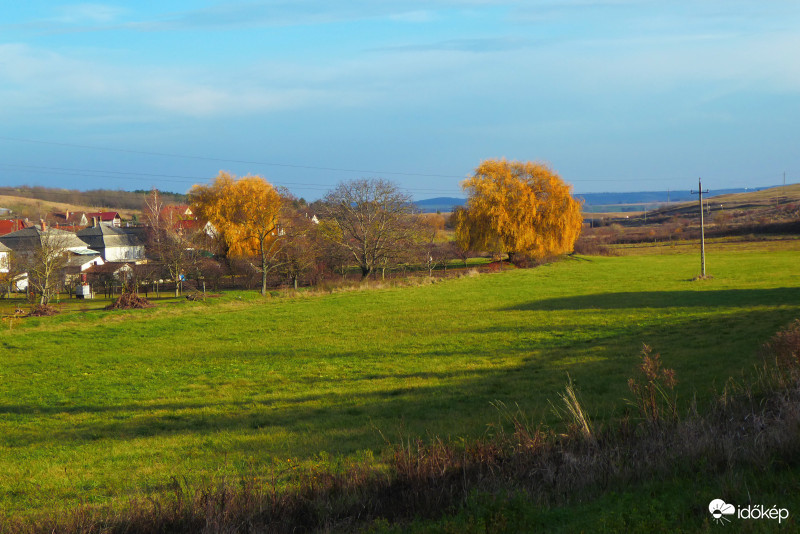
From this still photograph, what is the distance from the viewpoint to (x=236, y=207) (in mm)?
57031

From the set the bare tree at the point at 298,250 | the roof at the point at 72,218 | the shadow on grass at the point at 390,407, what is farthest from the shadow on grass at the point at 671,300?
the roof at the point at 72,218

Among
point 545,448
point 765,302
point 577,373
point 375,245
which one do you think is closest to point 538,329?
point 577,373

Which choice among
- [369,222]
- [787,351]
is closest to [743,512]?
[787,351]

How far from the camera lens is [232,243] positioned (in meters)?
57.5

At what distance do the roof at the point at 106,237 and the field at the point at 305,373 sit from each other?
159 ft

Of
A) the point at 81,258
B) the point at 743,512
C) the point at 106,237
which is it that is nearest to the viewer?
the point at 743,512

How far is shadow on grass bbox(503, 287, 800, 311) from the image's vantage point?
83.1 ft

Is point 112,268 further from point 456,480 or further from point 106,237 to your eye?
point 456,480

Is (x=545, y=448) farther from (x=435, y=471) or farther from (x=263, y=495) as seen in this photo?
(x=263, y=495)

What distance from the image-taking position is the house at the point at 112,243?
72.8 metres

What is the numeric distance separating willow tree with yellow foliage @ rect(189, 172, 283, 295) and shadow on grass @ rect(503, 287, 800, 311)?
1221 inches

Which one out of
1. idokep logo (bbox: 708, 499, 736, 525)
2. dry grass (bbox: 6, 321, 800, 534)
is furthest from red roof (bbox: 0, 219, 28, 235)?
idokep logo (bbox: 708, 499, 736, 525)

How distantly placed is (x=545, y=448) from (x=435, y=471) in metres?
1.43

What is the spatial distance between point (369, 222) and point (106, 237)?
1642 inches
